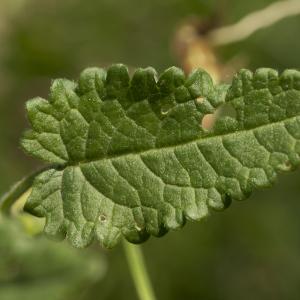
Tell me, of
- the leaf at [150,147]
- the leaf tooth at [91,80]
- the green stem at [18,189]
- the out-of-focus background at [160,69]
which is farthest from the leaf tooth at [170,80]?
the out-of-focus background at [160,69]

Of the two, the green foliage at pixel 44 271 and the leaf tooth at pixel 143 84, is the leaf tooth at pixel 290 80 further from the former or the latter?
the green foliage at pixel 44 271

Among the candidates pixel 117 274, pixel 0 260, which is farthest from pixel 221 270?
pixel 0 260

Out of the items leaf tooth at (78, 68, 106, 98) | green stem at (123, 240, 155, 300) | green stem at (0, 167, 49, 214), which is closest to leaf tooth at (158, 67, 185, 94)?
leaf tooth at (78, 68, 106, 98)

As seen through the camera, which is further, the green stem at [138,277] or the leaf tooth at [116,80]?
the green stem at [138,277]

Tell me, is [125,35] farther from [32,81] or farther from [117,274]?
[117,274]

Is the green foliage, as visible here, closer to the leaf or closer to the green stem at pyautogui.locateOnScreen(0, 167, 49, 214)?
the green stem at pyautogui.locateOnScreen(0, 167, 49, 214)

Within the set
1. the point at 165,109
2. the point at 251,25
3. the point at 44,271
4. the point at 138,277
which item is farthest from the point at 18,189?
the point at 251,25
